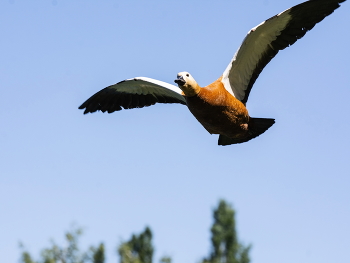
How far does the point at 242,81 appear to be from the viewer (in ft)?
34.0

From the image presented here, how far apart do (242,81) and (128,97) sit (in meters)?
2.30

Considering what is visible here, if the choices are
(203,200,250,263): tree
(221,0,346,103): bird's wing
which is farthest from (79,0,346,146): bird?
(203,200,250,263): tree

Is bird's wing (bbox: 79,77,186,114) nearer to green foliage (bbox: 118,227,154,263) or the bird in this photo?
the bird

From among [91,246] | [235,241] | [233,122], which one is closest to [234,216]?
[235,241]

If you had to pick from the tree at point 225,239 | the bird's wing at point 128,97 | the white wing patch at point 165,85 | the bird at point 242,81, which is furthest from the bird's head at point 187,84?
the tree at point 225,239

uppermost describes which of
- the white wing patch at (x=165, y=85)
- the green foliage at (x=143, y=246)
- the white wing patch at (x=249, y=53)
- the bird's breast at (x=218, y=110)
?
the green foliage at (x=143, y=246)

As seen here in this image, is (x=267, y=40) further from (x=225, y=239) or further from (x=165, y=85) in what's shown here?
(x=225, y=239)

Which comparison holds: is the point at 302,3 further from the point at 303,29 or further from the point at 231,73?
the point at 231,73

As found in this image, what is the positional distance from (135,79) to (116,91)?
921 mm

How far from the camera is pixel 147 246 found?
24.6 m

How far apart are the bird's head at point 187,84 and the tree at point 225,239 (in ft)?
46.5

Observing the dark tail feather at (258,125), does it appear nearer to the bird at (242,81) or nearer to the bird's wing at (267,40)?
the bird at (242,81)

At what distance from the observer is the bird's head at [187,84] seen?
29.6ft

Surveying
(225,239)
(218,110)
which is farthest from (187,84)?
(225,239)
